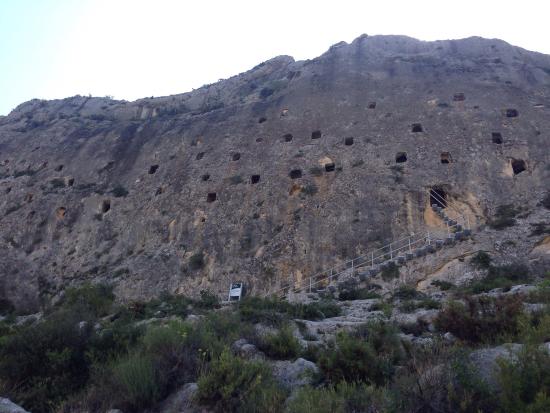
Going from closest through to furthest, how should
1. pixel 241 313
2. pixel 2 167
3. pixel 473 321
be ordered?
1. pixel 473 321
2. pixel 241 313
3. pixel 2 167

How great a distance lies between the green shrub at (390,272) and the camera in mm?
15273

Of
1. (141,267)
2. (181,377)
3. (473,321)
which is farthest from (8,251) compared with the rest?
(473,321)

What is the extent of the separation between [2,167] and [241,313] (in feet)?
80.6

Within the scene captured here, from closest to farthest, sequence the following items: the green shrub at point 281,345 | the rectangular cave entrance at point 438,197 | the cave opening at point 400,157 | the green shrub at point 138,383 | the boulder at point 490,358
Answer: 1. the boulder at point 490,358
2. the green shrub at point 138,383
3. the green shrub at point 281,345
4. the rectangular cave entrance at point 438,197
5. the cave opening at point 400,157

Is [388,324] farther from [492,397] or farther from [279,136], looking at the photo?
[279,136]

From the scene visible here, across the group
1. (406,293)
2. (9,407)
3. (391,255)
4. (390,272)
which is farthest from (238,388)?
(391,255)

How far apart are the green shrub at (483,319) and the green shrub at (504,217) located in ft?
25.6

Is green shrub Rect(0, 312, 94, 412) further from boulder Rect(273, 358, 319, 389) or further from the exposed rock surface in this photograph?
boulder Rect(273, 358, 319, 389)

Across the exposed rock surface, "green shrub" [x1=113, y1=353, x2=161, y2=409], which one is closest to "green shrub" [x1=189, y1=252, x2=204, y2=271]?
"green shrub" [x1=113, y1=353, x2=161, y2=409]

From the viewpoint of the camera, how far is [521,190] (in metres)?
18.5

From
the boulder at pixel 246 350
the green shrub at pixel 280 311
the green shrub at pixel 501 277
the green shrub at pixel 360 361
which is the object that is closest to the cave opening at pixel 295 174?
the green shrub at pixel 280 311

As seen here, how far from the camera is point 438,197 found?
1908 cm

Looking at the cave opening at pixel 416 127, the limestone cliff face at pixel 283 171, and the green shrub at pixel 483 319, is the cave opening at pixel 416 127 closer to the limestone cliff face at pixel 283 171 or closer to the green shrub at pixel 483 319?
the limestone cliff face at pixel 283 171

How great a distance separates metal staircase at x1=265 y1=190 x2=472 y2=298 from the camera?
51.1ft
